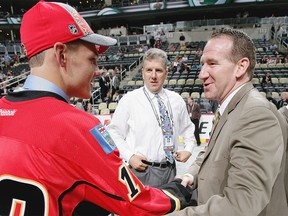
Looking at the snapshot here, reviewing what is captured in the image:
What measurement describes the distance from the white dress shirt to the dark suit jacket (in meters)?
1.24

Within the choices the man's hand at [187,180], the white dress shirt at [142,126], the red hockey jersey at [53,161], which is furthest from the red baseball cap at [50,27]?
the white dress shirt at [142,126]

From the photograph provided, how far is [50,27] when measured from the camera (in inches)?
39.0

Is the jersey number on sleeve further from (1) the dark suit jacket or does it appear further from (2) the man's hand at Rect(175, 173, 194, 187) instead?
(2) the man's hand at Rect(175, 173, 194, 187)

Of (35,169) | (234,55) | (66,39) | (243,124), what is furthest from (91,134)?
(234,55)

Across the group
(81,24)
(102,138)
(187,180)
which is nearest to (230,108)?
(187,180)

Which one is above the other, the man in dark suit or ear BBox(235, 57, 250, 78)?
ear BBox(235, 57, 250, 78)

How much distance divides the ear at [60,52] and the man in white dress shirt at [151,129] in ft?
5.02

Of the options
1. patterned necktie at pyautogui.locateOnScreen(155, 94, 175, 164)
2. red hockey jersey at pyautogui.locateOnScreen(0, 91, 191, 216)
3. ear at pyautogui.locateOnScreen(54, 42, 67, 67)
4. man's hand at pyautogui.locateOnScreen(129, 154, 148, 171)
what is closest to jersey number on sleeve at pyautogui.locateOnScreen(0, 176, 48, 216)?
red hockey jersey at pyautogui.locateOnScreen(0, 91, 191, 216)

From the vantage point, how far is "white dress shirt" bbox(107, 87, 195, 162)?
2.47 metres

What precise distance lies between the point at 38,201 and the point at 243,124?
0.85 m

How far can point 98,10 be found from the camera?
89.2 feet

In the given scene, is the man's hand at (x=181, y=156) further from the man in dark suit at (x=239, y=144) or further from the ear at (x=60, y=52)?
the ear at (x=60, y=52)

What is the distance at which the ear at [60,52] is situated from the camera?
99 centimetres

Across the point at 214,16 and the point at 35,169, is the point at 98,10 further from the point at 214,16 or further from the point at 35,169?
the point at 35,169
